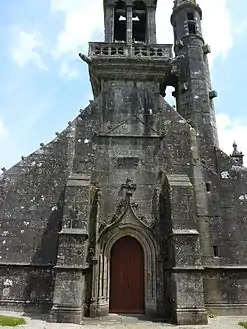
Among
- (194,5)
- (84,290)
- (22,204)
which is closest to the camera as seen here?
(84,290)

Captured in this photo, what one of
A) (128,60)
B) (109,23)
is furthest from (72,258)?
(109,23)

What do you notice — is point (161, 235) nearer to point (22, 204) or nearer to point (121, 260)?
point (121, 260)

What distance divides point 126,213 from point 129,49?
775cm

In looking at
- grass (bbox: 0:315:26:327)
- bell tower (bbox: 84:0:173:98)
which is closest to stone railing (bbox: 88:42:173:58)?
bell tower (bbox: 84:0:173:98)

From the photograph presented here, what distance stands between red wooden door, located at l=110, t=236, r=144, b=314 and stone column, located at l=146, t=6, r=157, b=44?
32.7 feet

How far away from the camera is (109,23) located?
54.1 ft

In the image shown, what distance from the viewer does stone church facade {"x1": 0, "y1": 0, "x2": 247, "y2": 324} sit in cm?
1037

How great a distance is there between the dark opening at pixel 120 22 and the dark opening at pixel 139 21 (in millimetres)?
603

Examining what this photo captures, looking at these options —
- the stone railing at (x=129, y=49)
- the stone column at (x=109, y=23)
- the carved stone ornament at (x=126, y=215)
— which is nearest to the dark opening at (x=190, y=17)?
the stone column at (x=109, y=23)

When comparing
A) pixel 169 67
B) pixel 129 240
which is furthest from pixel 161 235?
pixel 169 67

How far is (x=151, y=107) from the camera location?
1392cm

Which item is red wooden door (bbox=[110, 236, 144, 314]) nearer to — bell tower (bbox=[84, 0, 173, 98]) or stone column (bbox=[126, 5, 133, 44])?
bell tower (bbox=[84, 0, 173, 98])

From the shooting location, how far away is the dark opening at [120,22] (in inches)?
684

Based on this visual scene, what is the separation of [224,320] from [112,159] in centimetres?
678
